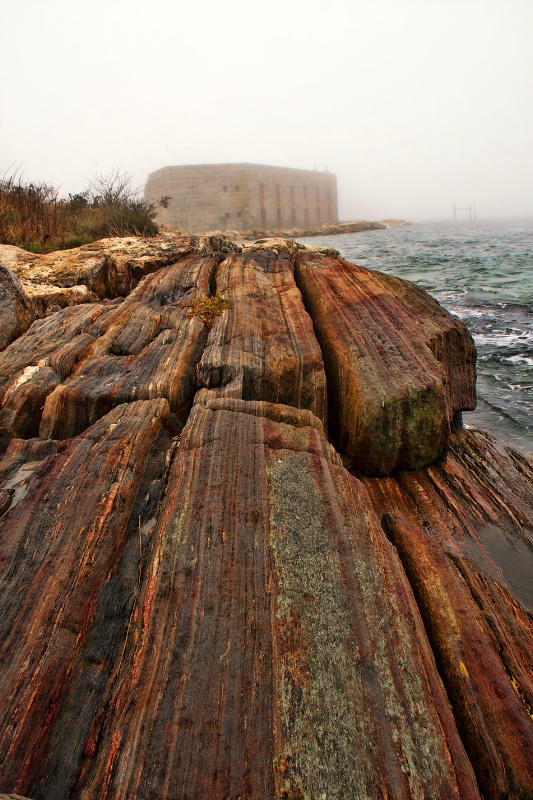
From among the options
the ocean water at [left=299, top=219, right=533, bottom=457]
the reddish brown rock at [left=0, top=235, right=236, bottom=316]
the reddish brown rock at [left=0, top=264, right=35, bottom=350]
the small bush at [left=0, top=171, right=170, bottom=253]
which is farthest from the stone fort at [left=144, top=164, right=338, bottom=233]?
the reddish brown rock at [left=0, top=264, right=35, bottom=350]

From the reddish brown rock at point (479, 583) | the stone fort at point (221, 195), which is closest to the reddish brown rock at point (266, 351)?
the reddish brown rock at point (479, 583)

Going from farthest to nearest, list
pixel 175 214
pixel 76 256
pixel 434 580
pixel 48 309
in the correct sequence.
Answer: pixel 175 214 < pixel 76 256 < pixel 48 309 < pixel 434 580

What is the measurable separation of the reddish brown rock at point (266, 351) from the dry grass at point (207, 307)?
0.11 metres

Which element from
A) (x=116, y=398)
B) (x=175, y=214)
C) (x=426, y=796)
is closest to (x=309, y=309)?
(x=116, y=398)

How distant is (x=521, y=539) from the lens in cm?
375

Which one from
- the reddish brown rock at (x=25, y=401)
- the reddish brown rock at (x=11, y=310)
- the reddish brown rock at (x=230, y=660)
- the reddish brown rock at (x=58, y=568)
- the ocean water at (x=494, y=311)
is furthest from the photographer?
the ocean water at (x=494, y=311)

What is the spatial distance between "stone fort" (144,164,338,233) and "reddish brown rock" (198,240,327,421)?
6113cm

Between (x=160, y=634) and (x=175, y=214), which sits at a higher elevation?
(x=175, y=214)

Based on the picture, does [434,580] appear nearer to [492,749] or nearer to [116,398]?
[492,749]

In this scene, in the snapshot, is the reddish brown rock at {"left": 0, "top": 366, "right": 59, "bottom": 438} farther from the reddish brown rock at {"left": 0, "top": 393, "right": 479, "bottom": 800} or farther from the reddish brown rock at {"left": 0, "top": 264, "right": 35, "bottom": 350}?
the reddish brown rock at {"left": 0, "top": 264, "right": 35, "bottom": 350}

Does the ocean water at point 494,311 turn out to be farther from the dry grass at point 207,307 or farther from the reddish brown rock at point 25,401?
the reddish brown rock at point 25,401

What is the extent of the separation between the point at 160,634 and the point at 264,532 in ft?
2.51

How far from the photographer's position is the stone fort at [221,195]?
202ft

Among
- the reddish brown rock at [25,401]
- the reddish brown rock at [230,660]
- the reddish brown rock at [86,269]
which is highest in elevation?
the reddish brown rock at [86,269]
